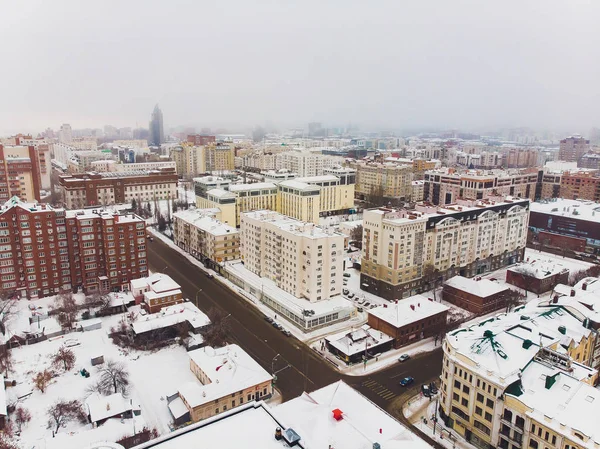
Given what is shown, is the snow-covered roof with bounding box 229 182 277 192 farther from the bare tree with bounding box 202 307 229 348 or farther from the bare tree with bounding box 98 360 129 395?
the bare tree with bounding box 98 360 129 395

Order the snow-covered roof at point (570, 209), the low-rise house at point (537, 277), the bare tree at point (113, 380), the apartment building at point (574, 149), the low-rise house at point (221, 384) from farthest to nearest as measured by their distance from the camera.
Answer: the apartment building at point (574, 149) → the snow-covered roof at point (570, 209) → the low-rise house at point (537, 277) → the bare tree at point (113, 380) → the low-rise house at point (221, 384)

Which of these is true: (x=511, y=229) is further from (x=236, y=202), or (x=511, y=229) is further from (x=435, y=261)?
(x=236, y=202)

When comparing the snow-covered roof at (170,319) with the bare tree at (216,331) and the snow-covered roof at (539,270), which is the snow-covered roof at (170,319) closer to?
the bare tree at (216,331)

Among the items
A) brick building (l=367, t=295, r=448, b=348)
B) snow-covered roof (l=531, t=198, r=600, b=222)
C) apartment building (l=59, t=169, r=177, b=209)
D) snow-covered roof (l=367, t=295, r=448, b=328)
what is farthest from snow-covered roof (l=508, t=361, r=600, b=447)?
apartment building (l=59, t=169, r=177, b=209)

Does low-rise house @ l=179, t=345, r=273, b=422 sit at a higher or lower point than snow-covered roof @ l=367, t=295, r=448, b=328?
lower

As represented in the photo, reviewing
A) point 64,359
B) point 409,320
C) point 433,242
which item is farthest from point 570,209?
point 64,359

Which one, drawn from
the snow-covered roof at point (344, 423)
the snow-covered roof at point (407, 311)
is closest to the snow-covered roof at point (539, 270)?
the snow-covered roof at point (407, 311)
